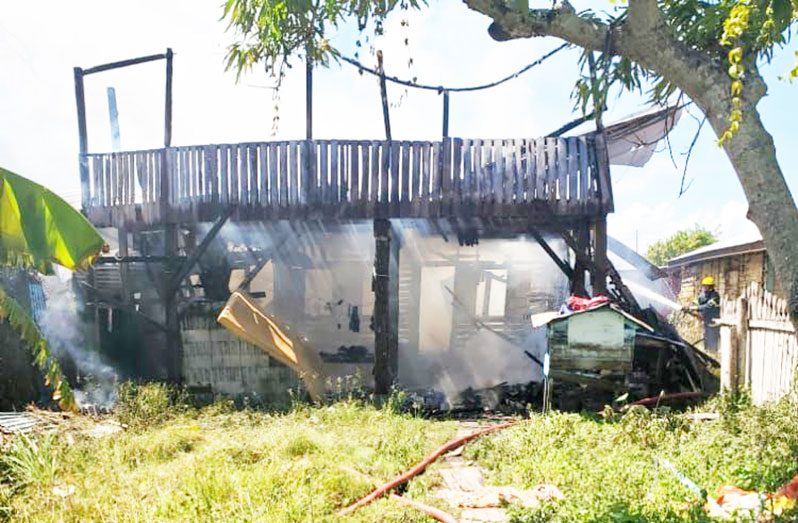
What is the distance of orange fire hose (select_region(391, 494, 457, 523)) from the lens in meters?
4.04

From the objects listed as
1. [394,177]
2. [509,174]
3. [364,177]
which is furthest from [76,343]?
[509,174]

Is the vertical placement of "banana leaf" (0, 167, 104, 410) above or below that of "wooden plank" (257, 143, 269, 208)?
below

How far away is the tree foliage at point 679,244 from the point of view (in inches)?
1539

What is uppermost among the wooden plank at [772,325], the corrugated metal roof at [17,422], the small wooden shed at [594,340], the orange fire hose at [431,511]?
the wooden plank at [772,325]

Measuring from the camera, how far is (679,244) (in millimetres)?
41688

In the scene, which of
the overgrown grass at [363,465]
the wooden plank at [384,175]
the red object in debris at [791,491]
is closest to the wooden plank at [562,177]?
the wooden plank at [384,175]

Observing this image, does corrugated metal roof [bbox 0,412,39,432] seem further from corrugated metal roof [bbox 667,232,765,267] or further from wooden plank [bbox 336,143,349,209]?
corrugated metal roof [bbox 667,232,765,267]

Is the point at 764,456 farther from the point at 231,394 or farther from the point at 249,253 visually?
the point at 249,253

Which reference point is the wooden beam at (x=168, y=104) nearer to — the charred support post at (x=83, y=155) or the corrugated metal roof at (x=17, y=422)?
the charred support post at (x=83, y=155)

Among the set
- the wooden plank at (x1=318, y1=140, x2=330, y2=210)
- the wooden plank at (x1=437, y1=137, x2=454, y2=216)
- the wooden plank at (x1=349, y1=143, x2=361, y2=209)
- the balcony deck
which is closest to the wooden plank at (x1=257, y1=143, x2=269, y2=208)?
the balcony deck

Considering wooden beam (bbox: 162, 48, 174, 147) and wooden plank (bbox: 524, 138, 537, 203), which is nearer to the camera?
wooden plank (bbox: 524, 138, 537, 203)

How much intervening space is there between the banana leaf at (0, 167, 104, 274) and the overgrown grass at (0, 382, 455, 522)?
211 cm

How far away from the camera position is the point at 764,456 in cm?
476

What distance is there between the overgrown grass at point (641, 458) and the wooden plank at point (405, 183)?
4.21m
